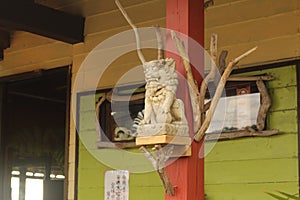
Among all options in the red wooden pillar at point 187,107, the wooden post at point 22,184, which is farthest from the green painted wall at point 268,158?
the wooden post at point 22,184

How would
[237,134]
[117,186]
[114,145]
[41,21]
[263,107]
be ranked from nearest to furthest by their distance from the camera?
1. [263,107]
2. [237,134]
3. [117,186]
4. [114,145]
5. [41,21]

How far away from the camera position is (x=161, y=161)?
8.95 ft

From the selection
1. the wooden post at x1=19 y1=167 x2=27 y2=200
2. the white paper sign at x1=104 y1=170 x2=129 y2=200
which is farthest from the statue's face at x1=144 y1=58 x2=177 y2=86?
the wooden post at x1=19 y1=167 x2=27 y2=200

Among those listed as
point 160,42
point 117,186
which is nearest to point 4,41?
point 117,186

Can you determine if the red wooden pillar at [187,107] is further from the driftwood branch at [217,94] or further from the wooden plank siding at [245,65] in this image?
the wooden plank siding at [245,65]

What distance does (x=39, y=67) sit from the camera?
216 inches

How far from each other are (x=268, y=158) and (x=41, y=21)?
1.95m

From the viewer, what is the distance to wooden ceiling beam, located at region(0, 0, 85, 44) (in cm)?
462

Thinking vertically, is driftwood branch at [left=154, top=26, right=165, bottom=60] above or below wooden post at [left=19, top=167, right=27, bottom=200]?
above

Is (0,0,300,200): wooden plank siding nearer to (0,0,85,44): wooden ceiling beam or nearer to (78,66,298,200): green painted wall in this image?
(78,66,298,200): green painted wall

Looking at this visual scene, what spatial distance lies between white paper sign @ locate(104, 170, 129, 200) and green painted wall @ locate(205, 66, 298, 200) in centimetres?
61

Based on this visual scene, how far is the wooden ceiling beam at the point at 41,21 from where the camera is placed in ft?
15.2

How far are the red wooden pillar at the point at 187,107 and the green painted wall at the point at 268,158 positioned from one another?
1.03 meters

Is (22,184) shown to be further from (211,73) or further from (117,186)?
(211,73)
